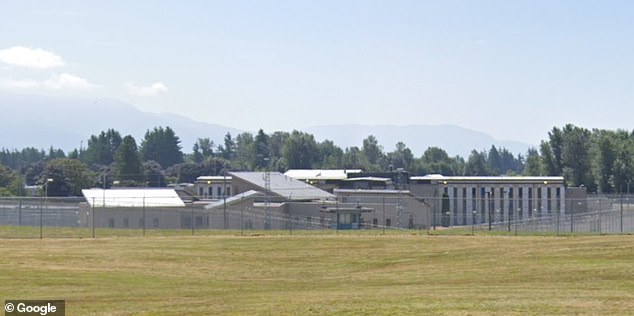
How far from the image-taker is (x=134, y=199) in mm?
91312

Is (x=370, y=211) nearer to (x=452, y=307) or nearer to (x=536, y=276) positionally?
(x=536, y=276)

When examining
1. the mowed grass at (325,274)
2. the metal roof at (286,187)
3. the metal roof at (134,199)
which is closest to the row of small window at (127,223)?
the metal roof at (134,199)

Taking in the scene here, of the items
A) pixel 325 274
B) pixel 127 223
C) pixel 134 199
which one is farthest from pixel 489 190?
pixel 325 274

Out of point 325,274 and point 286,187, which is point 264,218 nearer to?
point 286,187

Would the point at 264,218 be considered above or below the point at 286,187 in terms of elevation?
below

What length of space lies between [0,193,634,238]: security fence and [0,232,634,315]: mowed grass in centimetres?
1329

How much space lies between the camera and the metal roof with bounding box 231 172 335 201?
98.1 meters

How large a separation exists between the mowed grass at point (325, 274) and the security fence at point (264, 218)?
13.3m

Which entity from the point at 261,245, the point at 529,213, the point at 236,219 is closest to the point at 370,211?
the point at 236,219

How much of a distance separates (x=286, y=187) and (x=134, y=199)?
59.0 feet

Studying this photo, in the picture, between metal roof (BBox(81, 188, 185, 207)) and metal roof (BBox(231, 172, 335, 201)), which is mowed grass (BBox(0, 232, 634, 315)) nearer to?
metal roof (BBox(81, 188, 185, 207))

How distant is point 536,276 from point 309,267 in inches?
416

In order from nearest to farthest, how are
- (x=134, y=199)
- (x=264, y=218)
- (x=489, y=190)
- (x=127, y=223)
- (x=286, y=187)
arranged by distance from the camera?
(x=264, y=218) → (x=127, y=223) → (x=134, y=199) → (x=286, y=187) → (x=489, y=190)

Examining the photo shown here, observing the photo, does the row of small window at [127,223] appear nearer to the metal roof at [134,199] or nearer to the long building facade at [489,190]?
the metal roof at [134,199]
